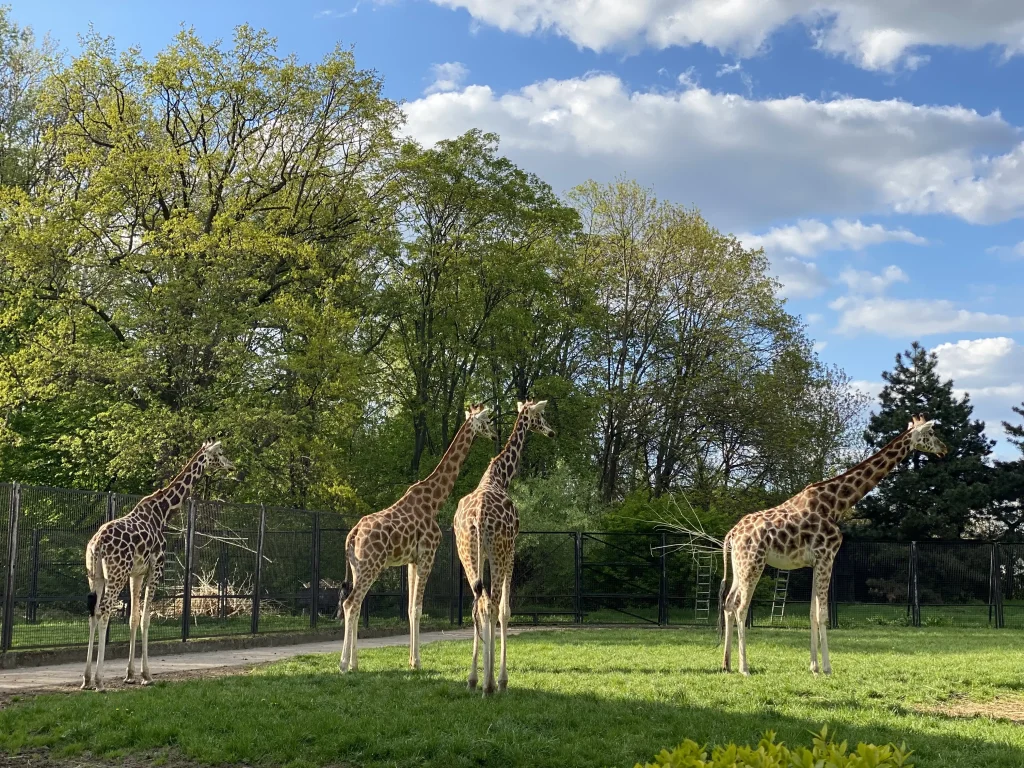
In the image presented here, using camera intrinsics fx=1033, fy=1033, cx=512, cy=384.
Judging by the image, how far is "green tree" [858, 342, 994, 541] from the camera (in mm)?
40719

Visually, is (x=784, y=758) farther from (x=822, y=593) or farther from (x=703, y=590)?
(x=703, y=590)

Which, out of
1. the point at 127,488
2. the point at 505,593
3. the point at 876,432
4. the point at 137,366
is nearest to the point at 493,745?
the point at 505,593

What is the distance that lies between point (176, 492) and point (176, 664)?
3083 mm

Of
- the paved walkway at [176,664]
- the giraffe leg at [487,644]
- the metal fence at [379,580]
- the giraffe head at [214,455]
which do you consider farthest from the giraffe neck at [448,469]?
the metal fence at [379,580]

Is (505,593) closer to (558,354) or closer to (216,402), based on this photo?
(216,402)

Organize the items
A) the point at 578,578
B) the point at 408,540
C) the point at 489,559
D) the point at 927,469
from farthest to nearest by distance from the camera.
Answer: the point at 927,469, the point at 578,578, the point at 408,540, the point at 489,559

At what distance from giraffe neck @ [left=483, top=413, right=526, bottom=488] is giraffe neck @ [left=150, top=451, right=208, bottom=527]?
3938mm

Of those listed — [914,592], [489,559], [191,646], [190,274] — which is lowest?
[191,646]

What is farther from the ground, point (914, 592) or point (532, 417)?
point (532, 417)

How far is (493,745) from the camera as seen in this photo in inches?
318

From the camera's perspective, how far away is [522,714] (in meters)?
9.21

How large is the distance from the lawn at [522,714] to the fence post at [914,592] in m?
14.0

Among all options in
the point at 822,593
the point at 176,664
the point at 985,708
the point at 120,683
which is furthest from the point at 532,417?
the point at 176,664

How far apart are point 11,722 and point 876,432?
3915 centimetres
